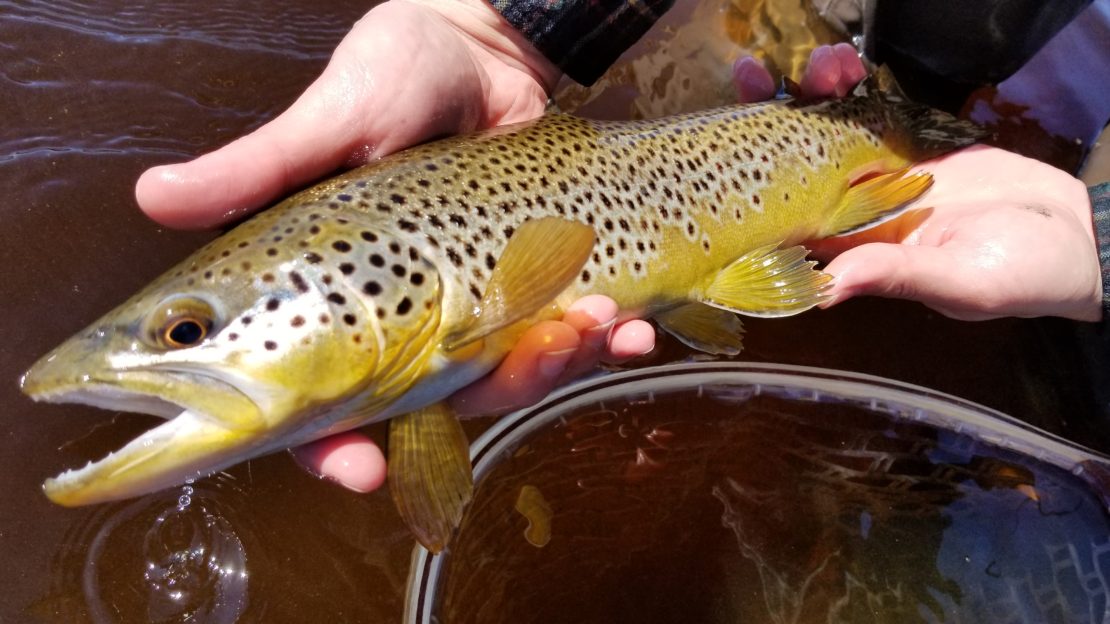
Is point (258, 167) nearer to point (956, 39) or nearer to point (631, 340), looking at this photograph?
point (631, 340)

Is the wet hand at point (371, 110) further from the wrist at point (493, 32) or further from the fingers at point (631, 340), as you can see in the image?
the fingers at point (631, 340)

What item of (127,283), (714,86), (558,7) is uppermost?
(558,7)

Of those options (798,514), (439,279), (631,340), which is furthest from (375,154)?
(798,514)

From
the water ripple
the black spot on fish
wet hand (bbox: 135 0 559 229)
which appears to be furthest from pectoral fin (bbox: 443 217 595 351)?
the water ripple

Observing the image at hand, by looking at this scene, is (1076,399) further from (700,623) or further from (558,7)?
(558,7)

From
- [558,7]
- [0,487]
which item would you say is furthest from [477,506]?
[558,7]

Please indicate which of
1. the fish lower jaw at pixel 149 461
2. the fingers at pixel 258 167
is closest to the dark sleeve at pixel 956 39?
the fingers at pixel 258 167

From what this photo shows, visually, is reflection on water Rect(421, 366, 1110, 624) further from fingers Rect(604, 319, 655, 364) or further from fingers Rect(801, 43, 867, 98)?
fingers Rect(801, 43, 867, 98)
